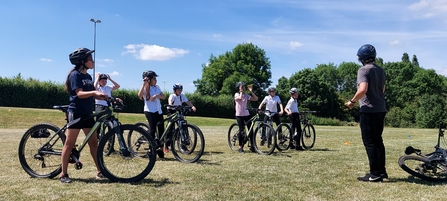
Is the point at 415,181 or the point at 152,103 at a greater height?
the point at 152,103

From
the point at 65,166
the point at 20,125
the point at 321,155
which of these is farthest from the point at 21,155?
the point at 20,125

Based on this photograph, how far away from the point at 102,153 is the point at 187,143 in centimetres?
245

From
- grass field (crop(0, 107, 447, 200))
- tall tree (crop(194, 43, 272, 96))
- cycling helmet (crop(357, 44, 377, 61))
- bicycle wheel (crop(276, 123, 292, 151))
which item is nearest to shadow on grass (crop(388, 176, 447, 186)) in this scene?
grass field (crop(0, 107, 447, 200))

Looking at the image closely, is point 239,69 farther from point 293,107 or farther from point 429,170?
point 429,170

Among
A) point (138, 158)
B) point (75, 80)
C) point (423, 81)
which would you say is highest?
point (423, 81)

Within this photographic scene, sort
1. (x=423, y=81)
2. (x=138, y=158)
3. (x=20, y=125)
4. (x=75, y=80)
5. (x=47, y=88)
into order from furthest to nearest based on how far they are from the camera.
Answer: (x=423, y=81), (x=47, y=88), (x=20, y=125), (x=138, y=158), (x=75, y=80)

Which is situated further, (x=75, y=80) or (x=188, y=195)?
(x=75, y=80)

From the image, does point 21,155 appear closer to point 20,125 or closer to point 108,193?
point 108,193

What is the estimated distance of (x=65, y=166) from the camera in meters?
5.30

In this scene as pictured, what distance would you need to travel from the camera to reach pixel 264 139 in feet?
30.0

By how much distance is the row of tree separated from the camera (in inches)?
2087

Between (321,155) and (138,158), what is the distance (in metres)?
4.93

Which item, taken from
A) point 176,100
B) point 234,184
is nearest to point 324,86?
point 176,100

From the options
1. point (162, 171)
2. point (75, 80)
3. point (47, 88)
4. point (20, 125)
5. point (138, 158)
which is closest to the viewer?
point (75, 80)
